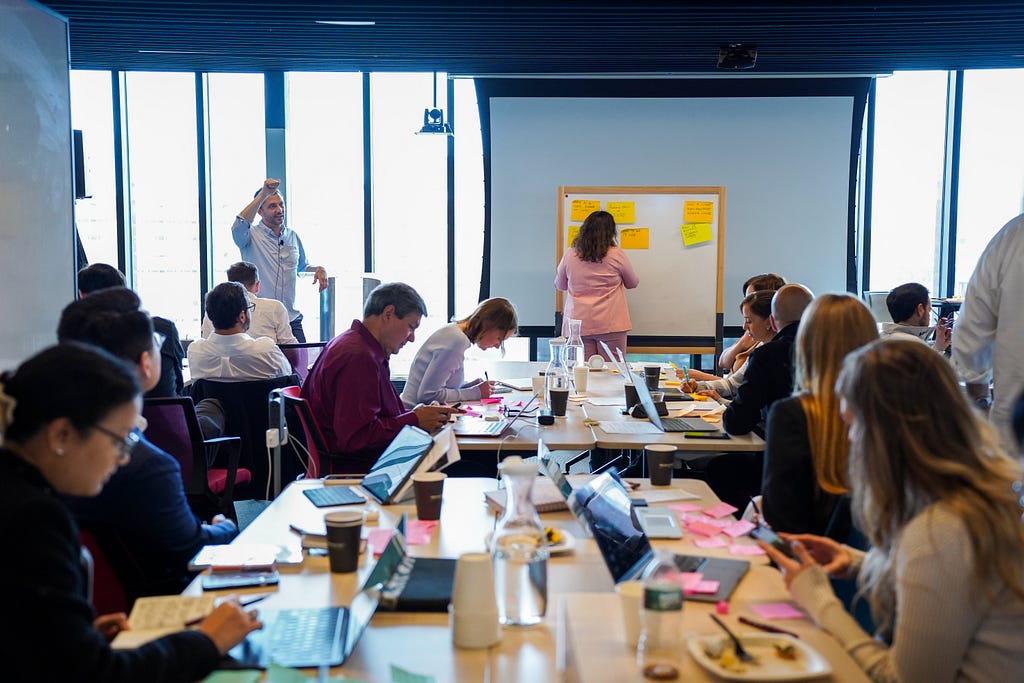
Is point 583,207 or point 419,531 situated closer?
point 419,531

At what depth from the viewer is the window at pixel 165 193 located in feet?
26.2

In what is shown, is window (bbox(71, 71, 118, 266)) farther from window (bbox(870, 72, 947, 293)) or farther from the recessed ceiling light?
window (bbox(870, 72, 947, 293))

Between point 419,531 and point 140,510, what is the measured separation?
0.66 meters

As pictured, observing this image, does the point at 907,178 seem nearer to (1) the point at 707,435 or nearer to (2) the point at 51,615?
(1) the point at 707,435

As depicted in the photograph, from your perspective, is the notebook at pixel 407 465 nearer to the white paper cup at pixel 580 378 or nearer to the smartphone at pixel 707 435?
the smartphone at pixel 707 435

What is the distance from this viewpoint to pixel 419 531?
7.32 feet

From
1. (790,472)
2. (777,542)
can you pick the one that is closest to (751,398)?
(790,472)

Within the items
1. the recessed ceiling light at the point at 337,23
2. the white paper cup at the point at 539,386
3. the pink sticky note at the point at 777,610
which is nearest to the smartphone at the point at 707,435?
the white paper cup at the point at 539,386

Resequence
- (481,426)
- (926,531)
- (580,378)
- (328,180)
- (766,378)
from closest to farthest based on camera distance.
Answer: (926,531)
(766,378)
(481,426)
(580,378)
(328,180)

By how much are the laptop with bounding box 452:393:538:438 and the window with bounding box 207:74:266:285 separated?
16.0ft

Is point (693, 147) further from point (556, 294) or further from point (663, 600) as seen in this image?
point (663, 600)

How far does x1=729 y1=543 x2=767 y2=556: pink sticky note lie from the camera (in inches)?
82.0

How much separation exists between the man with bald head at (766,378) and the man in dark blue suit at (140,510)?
205cm

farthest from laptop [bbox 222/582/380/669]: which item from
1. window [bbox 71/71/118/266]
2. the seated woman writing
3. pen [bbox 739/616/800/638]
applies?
window [bbox 71/71/118/266]
